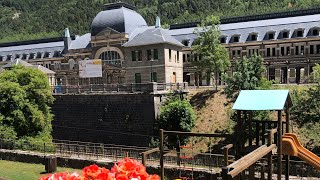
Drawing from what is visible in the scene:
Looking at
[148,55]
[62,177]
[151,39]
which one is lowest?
[62,177]

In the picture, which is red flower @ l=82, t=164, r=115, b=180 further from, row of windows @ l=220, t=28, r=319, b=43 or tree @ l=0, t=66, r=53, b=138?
row of windows @ l=220, t=28, r=319, b=43

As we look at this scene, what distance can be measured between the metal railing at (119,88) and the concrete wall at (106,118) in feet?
1.98

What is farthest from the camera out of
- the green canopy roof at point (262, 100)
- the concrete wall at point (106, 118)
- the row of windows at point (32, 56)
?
the row of windows at point (32, 56)

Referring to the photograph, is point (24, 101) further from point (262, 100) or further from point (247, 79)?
point (262, 100)

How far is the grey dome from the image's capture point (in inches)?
1823

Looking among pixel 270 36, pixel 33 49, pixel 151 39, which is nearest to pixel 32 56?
pixel 33 49

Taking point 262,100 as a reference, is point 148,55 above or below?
above

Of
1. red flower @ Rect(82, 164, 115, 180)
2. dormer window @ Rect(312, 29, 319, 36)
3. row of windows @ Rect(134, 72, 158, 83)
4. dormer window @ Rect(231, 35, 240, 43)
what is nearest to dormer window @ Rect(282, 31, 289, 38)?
dormer window @ Rect(312, 29, 319, 36)

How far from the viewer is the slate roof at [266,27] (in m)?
48.6

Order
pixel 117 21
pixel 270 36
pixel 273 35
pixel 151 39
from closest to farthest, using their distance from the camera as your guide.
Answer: pixel 151 39 → pixel 117 21 → pixel 273 35 → pixel 270 36

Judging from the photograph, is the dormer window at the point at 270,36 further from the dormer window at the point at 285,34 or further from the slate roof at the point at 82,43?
the slate roof at the point at 82,43

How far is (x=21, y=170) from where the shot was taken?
75.1 feet

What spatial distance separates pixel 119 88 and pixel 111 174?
29219mm


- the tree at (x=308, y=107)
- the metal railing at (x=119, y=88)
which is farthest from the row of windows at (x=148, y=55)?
the tree at (x=308, y=107)
